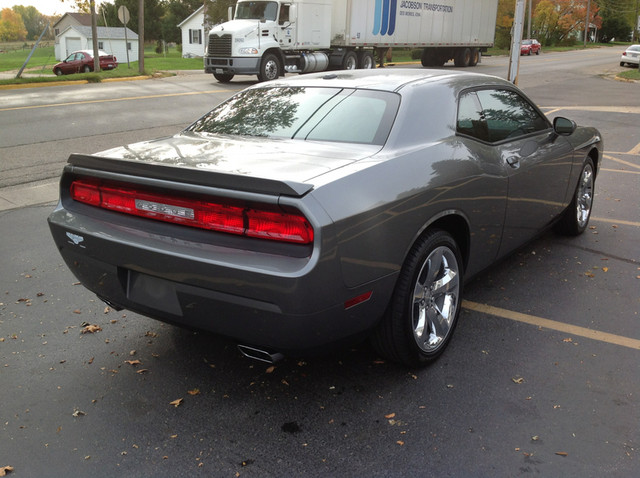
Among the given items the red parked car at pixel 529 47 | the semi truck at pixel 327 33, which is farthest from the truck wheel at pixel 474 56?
the red parked car at pixel 529 47

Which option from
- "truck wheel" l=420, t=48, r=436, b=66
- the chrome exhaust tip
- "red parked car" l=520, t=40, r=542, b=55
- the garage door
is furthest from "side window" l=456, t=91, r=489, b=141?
the garage door

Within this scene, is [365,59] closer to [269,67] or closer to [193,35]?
[269,67]

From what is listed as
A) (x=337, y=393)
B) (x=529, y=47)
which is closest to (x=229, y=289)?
(x=337, y=393)

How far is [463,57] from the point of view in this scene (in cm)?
3547

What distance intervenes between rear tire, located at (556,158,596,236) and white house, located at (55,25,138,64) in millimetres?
69566

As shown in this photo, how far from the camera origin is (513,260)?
5.30m

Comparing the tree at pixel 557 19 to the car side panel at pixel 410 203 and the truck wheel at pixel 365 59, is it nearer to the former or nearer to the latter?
the truck wheel at pixel 365 59

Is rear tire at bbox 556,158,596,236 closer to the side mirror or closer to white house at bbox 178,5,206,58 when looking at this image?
the side mirror

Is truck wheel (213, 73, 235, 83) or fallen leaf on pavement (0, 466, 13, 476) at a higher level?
truck wheel (213, 73, 235, 83)

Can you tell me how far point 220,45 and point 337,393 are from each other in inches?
778

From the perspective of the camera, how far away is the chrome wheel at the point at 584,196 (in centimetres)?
570

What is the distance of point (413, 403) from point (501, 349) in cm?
85

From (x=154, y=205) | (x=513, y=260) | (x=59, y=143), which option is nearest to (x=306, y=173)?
(x=154, y=205)

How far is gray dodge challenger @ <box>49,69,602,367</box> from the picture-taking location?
9.02 feet
